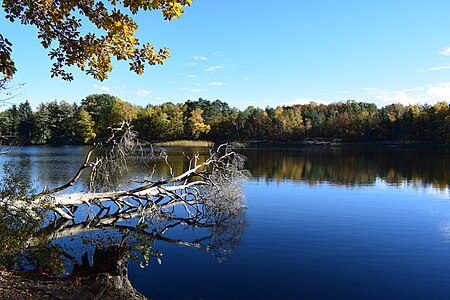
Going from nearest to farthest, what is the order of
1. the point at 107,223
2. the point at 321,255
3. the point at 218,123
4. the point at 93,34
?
1. the point at 93,34
2. the point at 321,255
3. the point at 107,223
4. the point at 218,123

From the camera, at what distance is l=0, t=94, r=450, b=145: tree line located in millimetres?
81875

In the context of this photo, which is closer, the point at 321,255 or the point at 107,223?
the point at 321,255

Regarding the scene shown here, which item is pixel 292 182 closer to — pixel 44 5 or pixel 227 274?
pixel 227 274

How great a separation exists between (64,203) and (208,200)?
5.91 metres

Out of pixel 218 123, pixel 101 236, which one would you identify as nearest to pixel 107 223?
pixel 101 236

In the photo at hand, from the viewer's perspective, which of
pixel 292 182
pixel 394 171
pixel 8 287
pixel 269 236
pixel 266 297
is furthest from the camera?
pixel 394 171

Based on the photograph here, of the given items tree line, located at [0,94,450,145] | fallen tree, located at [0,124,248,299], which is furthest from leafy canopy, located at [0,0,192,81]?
tree line, located at [0,94,450,145]

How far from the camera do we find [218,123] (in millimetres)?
93188

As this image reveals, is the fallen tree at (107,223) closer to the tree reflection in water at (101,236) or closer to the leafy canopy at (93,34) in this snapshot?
the tree reflection in water at (101,236)

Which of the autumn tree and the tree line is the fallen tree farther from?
the tree line

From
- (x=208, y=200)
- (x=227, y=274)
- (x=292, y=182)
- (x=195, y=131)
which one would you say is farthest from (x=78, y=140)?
(x=227, y=274)

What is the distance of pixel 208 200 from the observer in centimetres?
1588

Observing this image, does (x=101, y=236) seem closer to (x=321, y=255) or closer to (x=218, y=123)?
(x=321, y=255)

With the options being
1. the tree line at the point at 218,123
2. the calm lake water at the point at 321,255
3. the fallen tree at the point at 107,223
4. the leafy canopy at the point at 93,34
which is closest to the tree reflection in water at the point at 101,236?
the fallen tree at the point at 107,223
